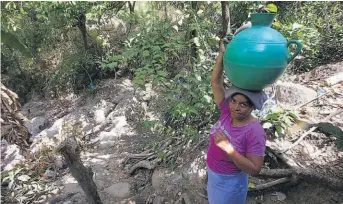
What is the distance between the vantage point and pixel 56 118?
259 inches

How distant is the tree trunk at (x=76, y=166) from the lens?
2.87 m

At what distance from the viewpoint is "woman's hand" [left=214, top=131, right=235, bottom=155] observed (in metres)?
1.60

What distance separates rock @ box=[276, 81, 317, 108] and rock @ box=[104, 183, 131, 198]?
2.48 metres

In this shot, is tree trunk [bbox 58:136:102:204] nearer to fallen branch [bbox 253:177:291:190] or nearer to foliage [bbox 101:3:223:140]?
foliage [bbox 101:3:223:140]

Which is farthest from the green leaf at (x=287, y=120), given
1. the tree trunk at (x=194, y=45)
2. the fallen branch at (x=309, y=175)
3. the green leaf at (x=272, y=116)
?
the tree trunk at (x=194, y=45)

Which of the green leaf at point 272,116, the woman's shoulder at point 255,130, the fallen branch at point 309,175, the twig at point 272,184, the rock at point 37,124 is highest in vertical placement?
the woman's shoulder at point 255,130

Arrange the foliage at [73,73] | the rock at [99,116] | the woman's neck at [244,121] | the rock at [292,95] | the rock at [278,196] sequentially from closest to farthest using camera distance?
1. the woman's neck at [244,121]
2. the rock at [278,196]
3. the rock at [292,95]
4. the rock at [99,116]
5. the foliage at [73,73]

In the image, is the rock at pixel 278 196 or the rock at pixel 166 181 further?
the rock at pixel 166 181

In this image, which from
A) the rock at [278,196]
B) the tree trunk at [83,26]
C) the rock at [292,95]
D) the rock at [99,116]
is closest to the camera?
the rock at [278,196]

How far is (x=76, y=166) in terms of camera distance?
298 centimetres

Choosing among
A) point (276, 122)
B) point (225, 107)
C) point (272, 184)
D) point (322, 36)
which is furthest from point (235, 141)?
point (322, 36)

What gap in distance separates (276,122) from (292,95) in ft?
3.45

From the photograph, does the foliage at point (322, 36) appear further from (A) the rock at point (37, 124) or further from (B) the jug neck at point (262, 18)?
(A) the rock at point (37, 124)

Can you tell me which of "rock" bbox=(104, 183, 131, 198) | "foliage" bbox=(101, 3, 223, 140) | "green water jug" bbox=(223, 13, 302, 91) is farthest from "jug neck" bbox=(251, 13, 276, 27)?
"rock" bbox=(104, 183, 131, 198)
